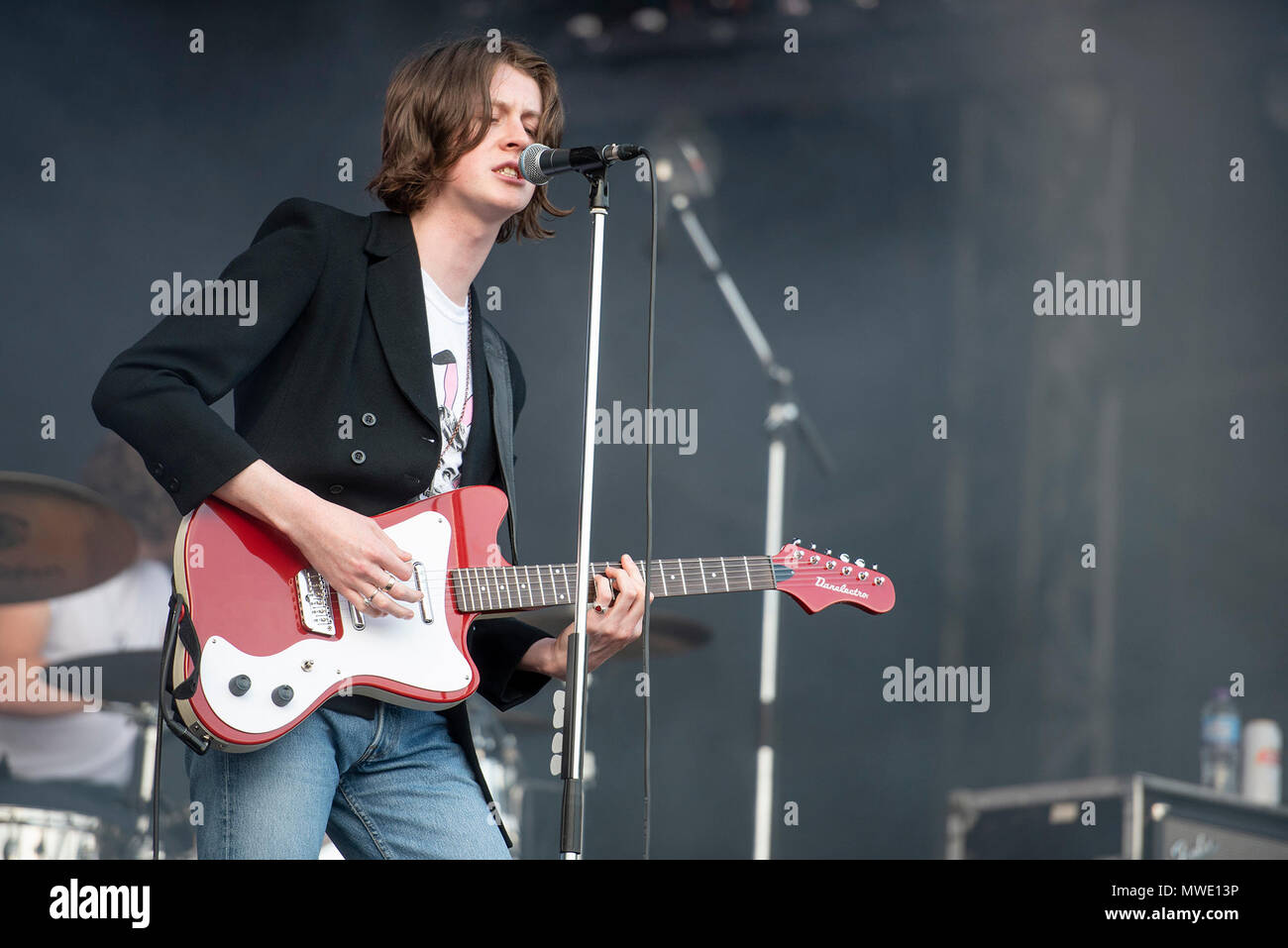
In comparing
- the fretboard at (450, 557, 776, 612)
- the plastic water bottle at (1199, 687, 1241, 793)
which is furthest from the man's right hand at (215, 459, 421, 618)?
the plastic water bottle at (1199, 687, 1241, 793)

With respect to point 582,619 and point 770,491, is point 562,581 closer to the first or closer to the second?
point 582,619

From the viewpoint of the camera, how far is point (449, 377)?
241 centimetres

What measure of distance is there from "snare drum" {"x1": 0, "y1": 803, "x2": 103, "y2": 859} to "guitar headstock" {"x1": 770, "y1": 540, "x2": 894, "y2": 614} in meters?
2.39

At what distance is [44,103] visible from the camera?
16.2 ft

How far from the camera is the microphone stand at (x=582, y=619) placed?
1.87 m

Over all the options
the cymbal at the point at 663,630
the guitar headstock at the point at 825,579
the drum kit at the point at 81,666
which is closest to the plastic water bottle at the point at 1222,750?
the cymbal at the point at 663,630

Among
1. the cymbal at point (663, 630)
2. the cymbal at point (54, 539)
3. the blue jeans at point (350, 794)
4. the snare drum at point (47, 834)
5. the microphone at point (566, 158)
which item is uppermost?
the microphone at point (566, 158)

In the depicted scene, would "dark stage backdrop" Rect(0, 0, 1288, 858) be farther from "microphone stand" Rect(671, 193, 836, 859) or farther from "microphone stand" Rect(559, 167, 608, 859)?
"microphone stand" Rect(559, 167, 608, 859)

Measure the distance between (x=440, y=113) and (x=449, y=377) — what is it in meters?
0.51

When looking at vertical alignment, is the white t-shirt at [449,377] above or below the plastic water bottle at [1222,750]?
above

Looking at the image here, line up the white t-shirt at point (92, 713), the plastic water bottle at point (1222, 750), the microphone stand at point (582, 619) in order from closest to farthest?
1. the microphone stand at point (582, 619)
2. the white t-shirt at point (92, 713)
3. the plastic water bottle at point (1222, 750)

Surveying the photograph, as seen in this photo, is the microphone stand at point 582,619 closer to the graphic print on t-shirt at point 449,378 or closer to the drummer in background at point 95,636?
the graphic print on t-shirt at point 449,378

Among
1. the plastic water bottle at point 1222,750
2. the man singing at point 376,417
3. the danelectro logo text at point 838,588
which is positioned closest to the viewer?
the man singing at point 376,417
